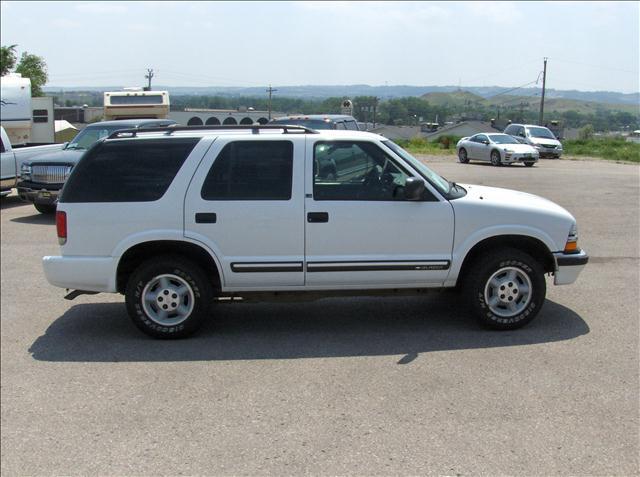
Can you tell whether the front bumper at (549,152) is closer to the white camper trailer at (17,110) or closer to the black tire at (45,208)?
the white camper trailer at (17,110)

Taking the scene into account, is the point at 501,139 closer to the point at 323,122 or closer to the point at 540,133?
the point at 540,133

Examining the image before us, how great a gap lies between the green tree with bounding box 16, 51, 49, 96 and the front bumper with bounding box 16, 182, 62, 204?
4930 cm

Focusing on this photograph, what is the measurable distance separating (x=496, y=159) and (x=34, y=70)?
44.7m

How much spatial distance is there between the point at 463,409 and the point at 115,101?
23.0m

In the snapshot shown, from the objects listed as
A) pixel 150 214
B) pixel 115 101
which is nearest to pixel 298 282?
pixel 150 214

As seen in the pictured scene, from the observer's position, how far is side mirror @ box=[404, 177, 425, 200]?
20.6 feet

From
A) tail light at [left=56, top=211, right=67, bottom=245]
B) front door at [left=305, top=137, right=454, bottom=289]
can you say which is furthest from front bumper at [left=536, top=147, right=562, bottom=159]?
tail light at [left=56, top=211, right=67, bottom=245]

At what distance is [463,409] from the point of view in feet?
16.1

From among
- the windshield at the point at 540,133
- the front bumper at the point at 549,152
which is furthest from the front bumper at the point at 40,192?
the windshield at the point at 540,133

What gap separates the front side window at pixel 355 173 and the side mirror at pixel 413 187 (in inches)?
4.2

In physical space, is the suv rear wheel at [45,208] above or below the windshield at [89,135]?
below

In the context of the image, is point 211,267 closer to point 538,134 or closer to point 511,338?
point 511,338

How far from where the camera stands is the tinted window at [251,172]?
21.1ft

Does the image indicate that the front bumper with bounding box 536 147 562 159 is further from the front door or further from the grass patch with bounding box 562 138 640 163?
the front door
